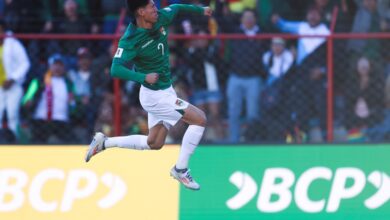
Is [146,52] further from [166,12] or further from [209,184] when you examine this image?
[209,184]

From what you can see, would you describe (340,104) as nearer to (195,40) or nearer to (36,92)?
(195,40)

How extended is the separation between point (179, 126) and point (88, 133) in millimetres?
1143

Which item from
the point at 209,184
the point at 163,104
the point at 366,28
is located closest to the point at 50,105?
the point at 209,184

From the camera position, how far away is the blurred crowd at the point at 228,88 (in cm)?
1393

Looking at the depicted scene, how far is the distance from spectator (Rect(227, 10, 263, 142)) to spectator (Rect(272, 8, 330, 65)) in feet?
1.73

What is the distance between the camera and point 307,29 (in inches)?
565

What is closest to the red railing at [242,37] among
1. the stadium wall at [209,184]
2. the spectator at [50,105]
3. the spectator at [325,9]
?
the spectator at [50,105]

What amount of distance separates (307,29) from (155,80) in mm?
4174

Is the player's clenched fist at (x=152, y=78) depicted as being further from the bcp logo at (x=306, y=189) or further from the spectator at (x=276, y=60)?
the spectator at (x=276, y=60)

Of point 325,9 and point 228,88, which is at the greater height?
point 325,9

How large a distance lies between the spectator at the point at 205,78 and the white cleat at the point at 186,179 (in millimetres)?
2835

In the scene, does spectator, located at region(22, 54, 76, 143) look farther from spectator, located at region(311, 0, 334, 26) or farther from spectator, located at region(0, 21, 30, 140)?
spectator, located at region(311, 0, 334, 26)

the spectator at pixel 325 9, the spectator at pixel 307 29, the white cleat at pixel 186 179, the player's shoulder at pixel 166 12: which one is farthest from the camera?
the spectator at pixel 325 9

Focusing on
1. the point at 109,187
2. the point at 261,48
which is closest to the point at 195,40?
the point at 261,48
